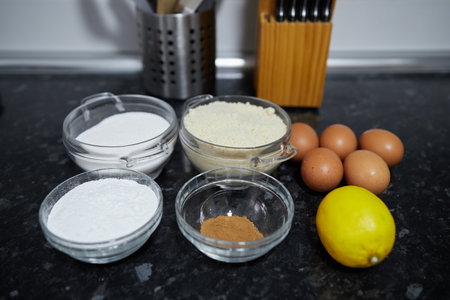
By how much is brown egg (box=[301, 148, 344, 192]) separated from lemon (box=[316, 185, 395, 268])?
132 millimetres

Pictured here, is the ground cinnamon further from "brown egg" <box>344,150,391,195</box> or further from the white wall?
the white wall

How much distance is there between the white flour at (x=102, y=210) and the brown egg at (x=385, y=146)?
55 cm

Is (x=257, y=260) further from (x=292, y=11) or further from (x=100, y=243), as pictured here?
(x=292, y=11)

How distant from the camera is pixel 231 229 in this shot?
2.49ft

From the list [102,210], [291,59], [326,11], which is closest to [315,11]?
[326,11]

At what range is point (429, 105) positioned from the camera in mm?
1282

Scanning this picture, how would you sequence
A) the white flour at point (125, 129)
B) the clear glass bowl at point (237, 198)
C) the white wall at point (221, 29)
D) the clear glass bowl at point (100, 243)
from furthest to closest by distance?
1. the white wall at point (221, 29)
2. the white flour at point (125, 129)
3. the clear glass bowl at point (237, 198)
4. the clear glass bowl at point (100, 243)

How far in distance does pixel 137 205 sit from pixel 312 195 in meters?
0.41

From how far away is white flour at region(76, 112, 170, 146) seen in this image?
91 centimetres

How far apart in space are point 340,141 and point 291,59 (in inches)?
12.6

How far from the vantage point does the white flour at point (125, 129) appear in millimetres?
914

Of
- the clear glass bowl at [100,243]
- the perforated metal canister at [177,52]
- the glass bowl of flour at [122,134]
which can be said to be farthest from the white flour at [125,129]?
the perforated metal canister at [177,52]

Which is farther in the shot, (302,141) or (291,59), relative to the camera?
(291,59)

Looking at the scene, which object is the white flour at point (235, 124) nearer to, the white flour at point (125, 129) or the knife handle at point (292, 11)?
the white flour at point (125, 129)
